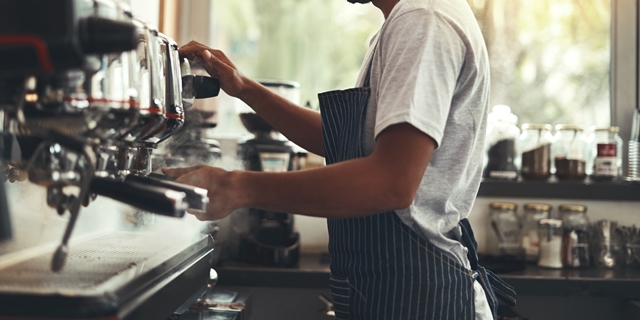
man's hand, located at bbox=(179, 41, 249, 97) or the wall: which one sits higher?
man's hand, located at bbox=(179, 41, 249, 97)

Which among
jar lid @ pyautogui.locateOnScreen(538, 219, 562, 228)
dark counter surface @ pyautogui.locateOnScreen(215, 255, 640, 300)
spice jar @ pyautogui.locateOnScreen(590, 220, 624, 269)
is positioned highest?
jar lid @ pyautogui.locateOnScreen(538, 219, 562, 228)

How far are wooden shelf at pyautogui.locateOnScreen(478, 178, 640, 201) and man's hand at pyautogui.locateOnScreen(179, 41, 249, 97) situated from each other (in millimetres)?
1114

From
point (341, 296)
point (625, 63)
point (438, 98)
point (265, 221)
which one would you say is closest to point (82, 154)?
point (438, 98)

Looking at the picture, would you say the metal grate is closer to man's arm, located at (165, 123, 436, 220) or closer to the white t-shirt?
man's arm, located at (165, 123, 436, 220)

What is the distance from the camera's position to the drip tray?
0.54 meters

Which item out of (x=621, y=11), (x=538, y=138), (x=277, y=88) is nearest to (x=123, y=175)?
(x=277, y=88)

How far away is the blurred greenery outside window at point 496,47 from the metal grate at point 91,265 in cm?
137

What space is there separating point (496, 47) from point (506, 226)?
66 centimetres

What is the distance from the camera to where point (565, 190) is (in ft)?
6.69

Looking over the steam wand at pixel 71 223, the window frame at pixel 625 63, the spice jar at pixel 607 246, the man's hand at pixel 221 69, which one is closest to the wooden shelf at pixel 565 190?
the spice jar at pixel 607 246

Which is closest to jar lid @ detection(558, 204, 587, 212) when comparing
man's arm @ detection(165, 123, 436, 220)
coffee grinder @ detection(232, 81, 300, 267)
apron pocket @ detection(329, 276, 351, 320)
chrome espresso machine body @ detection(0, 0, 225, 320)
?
coffee grinder @ detection(232, 81, 300, 267)

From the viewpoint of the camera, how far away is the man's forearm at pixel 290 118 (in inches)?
49.1

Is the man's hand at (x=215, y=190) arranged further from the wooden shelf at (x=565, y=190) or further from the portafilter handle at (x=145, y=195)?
the wooden shelf at (x=565, y=190)

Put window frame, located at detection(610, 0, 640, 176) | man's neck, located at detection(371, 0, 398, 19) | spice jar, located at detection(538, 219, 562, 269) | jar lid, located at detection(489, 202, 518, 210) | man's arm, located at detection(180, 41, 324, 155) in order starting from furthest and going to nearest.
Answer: window frame, located at detection(610, 0, 640, 176) → jar lid, located at detection(489, 202, 518, 210) → spice jar, located at detection(538, 219, 562, 269) → man's arm, located at detection(180, 41, 324, 155) → man's neck, located at detection(371, 0, 398, 19)
